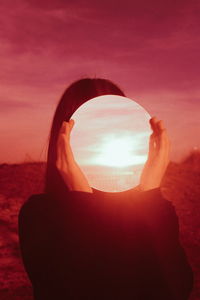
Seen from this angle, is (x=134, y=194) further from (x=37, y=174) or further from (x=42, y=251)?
(x=37, y=174)

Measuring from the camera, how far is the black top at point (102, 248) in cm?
169

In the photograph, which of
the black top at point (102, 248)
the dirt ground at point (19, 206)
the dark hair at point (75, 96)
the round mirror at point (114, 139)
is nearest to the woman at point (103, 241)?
the black top at point (102, 248)

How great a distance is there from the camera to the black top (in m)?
1.69

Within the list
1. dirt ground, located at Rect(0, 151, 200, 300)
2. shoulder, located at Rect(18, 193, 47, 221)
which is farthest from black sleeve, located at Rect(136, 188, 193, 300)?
dirt ground, located at Rect(0, 151, 200, 300)

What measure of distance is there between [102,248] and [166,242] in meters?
0.27

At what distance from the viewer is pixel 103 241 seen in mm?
1756

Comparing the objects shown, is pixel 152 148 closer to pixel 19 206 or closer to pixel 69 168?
pixel 69 168

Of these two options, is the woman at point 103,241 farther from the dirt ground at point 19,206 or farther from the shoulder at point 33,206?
the dirt ground at point 19,206

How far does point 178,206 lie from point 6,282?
444 cm

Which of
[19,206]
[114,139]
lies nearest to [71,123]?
[114,139]

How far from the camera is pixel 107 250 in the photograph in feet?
5.70

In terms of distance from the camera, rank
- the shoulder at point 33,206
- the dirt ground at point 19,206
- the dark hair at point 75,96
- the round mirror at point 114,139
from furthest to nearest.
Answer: the dirt ground at point 19,206 → the dark hair at point 75,96 → the shoulder at point 33,206 → the round mirror at point 114,139

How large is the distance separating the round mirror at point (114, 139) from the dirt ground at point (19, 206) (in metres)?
4.75

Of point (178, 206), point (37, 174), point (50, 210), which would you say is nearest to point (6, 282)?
point (37, 174)
